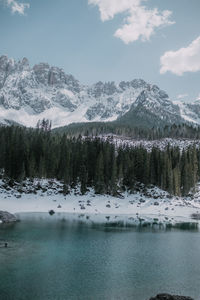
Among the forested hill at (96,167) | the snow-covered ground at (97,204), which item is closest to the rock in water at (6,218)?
the snow-covered ground at (97,204)

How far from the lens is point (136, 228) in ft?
211

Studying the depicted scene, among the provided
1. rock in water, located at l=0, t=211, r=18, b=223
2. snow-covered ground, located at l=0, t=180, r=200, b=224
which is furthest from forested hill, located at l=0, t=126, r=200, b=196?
rock in water, located at l=0, t=211, r=18, b=223

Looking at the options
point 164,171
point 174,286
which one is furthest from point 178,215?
point 174,286

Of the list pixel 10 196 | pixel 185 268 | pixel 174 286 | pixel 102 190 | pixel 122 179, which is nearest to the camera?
pixel 174 286

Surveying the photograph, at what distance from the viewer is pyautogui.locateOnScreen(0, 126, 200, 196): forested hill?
10381cm

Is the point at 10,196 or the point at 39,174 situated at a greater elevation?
the point at 39,174

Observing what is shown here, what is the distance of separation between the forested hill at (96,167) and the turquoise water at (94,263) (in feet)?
152

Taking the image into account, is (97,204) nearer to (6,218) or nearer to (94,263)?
(6,218)

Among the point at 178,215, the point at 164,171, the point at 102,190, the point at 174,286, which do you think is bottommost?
the point at 174,286

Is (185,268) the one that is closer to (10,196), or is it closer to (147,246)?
(147,246)

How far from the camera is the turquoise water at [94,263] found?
26.8 meters

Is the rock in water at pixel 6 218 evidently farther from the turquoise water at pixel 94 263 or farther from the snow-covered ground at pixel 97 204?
the snow-covered ground at pixel 97 204

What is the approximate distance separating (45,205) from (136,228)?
33900 millimetres

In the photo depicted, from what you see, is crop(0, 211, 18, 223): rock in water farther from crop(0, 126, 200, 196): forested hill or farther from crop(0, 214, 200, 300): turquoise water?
crop(0, 126, 200, 196): forested hill
